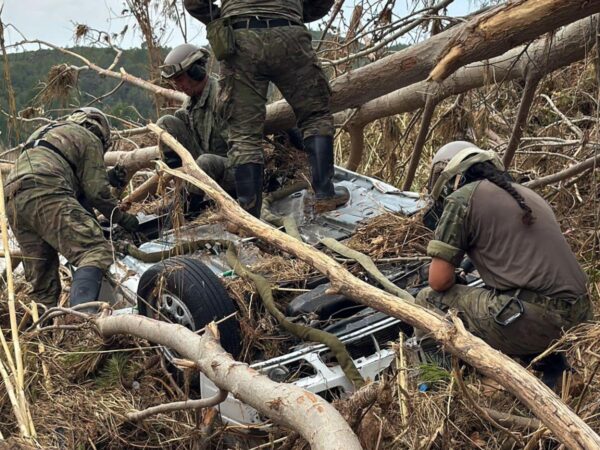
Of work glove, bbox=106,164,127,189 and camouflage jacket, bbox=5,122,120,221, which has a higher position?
camouflage jacket, bbox=5,122,120,221

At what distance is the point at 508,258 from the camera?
141 inches

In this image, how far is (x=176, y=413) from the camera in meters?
3.78

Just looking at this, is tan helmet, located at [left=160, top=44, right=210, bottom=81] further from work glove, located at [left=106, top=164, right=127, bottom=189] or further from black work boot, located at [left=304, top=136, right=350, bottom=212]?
black work boot, located at [left=304, top=136, right=350, bottom=212]

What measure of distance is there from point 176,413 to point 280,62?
2.59m

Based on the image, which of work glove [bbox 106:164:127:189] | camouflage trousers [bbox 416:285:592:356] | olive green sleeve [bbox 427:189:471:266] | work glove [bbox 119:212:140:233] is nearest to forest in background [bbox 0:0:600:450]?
camouflage trousers [bbox 416:285:592:356]

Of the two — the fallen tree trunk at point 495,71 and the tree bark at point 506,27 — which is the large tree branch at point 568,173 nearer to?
the fallen tree trunk at point 495,71

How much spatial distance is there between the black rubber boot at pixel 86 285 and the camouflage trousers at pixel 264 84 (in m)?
1.19

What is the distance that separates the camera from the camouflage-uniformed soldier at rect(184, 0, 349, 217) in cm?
519

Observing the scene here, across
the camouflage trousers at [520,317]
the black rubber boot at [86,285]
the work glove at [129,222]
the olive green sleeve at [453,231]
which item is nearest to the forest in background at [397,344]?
the camouflage trousers at [520,317]

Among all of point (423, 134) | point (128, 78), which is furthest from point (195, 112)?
point (128, 78)

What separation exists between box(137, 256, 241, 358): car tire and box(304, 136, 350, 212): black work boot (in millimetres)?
1396

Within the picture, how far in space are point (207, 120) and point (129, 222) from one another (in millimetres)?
1021

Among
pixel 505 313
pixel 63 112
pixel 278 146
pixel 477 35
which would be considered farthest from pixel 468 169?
pixel 63 112

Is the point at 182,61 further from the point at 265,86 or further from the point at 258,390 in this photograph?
the point at 258,390
